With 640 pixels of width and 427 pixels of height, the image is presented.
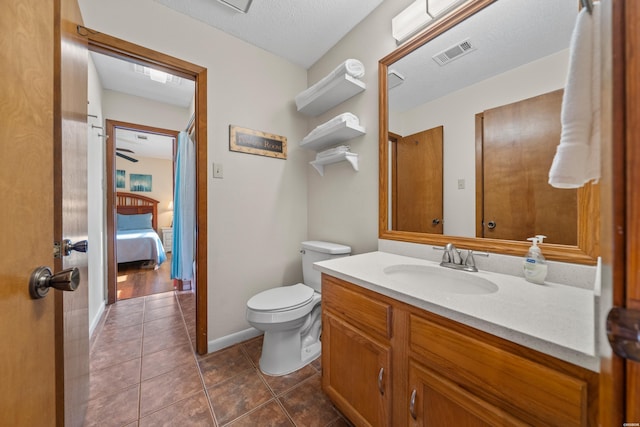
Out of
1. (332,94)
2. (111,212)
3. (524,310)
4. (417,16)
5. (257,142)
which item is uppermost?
(417,16)

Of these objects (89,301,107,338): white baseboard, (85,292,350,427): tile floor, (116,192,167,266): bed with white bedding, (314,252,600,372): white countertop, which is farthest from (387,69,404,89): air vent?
(116,192,167,266): bed with white bedding

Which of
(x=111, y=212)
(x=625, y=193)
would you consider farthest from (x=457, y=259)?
(x=111, y=212)

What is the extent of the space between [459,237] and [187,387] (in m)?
1.78

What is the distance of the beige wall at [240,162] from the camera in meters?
1.55

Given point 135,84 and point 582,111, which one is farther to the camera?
point 135,84

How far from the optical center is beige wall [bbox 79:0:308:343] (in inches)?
61.0

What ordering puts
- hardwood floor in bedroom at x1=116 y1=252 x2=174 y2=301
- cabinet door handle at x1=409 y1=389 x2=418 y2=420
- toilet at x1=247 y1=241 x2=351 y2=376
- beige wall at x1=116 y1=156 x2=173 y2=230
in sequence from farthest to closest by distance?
beige wall at x1=116 y1=156 x2=173 y2=230 < hardwood floor in bedroom at x1=116 y1=252 x2=174 y2=301 < toilet at x1=247 y1=241 x2=351 y2=376 < cabinet door handle at x1=409 y1=389 x2=418 y2=420

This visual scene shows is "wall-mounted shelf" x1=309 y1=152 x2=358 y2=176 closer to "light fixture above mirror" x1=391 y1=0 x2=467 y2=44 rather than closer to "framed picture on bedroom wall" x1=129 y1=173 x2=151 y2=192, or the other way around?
"light fixture above mirror" x1=391 y1=0 x2=467 y2=44

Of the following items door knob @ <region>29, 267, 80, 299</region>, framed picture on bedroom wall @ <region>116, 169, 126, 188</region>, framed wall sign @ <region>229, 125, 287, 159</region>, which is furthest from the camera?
framed picture on bedroom wall @ <region>116, 169, 126, 188</region>

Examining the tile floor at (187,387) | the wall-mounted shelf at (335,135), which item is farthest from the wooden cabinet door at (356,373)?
the wall-mounted shelf at (335,135)

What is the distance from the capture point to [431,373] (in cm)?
73

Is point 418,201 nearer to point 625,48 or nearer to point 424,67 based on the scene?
point 424,67

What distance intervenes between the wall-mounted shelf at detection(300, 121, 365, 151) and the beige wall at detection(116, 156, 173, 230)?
5156 mm

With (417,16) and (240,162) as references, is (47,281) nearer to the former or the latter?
(240,162)
